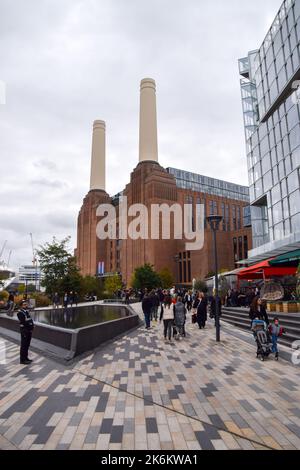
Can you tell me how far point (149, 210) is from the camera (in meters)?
78.5

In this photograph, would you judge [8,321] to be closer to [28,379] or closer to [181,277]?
[28,379]

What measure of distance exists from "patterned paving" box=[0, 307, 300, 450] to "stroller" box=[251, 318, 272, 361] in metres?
0.26

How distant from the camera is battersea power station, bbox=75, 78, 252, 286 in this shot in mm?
76938

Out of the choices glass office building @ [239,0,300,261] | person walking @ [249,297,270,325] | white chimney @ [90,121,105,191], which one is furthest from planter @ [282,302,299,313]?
white chimney @ [90,121,105,191]

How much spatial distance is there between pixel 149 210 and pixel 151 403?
73838 mm

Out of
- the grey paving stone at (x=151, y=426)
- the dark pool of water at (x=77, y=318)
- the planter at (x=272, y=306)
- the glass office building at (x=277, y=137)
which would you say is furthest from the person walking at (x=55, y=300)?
the grey paving stone at (x=151, y=426)

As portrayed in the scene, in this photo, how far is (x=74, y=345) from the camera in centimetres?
858

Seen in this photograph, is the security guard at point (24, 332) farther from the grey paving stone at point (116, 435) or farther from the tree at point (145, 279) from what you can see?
the tree at point (145, 279)

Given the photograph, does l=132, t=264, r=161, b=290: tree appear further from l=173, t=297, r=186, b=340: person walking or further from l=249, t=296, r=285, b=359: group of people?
l=249, t=296, r=285, b=359: group of people

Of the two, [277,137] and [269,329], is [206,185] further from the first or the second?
[269,329]

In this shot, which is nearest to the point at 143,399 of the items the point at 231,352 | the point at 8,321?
the point at 231,352

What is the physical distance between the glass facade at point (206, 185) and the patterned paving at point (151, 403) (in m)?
96.6

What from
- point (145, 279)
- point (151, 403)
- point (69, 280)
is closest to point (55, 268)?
point (69, 280)
